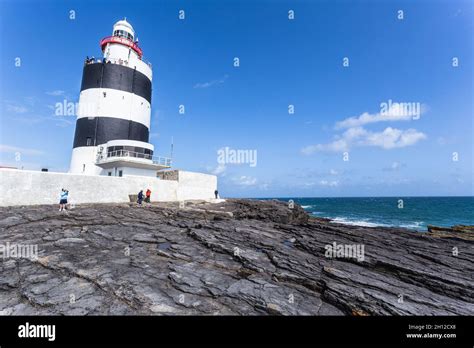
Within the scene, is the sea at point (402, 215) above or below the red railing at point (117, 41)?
below

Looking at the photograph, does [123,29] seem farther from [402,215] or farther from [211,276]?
[402,215]

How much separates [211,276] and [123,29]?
37434mm

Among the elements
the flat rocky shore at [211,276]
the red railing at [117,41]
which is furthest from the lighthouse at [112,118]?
the flat rocky shore at [211,276]

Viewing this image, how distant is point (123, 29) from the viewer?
31.1 meters

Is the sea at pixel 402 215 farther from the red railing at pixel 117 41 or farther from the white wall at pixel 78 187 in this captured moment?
the red railing at pixel 117 41

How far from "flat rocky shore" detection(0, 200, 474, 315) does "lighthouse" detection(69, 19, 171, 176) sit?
15.3m

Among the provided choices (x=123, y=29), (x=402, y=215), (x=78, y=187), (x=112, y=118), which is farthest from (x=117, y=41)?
(x=402, y=215)

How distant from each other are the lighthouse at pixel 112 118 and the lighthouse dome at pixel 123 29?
218cm

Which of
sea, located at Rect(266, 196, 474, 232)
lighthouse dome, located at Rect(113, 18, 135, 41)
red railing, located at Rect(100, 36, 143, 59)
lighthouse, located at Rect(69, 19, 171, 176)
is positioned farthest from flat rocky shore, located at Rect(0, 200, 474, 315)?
lighthouse dome, located at Rect(113, 18, 135, 41)

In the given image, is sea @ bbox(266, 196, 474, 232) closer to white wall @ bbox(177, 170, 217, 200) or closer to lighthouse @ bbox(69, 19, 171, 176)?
white wall @ bbox(177, 170, 217, 200)

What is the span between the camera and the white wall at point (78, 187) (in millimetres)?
15262
